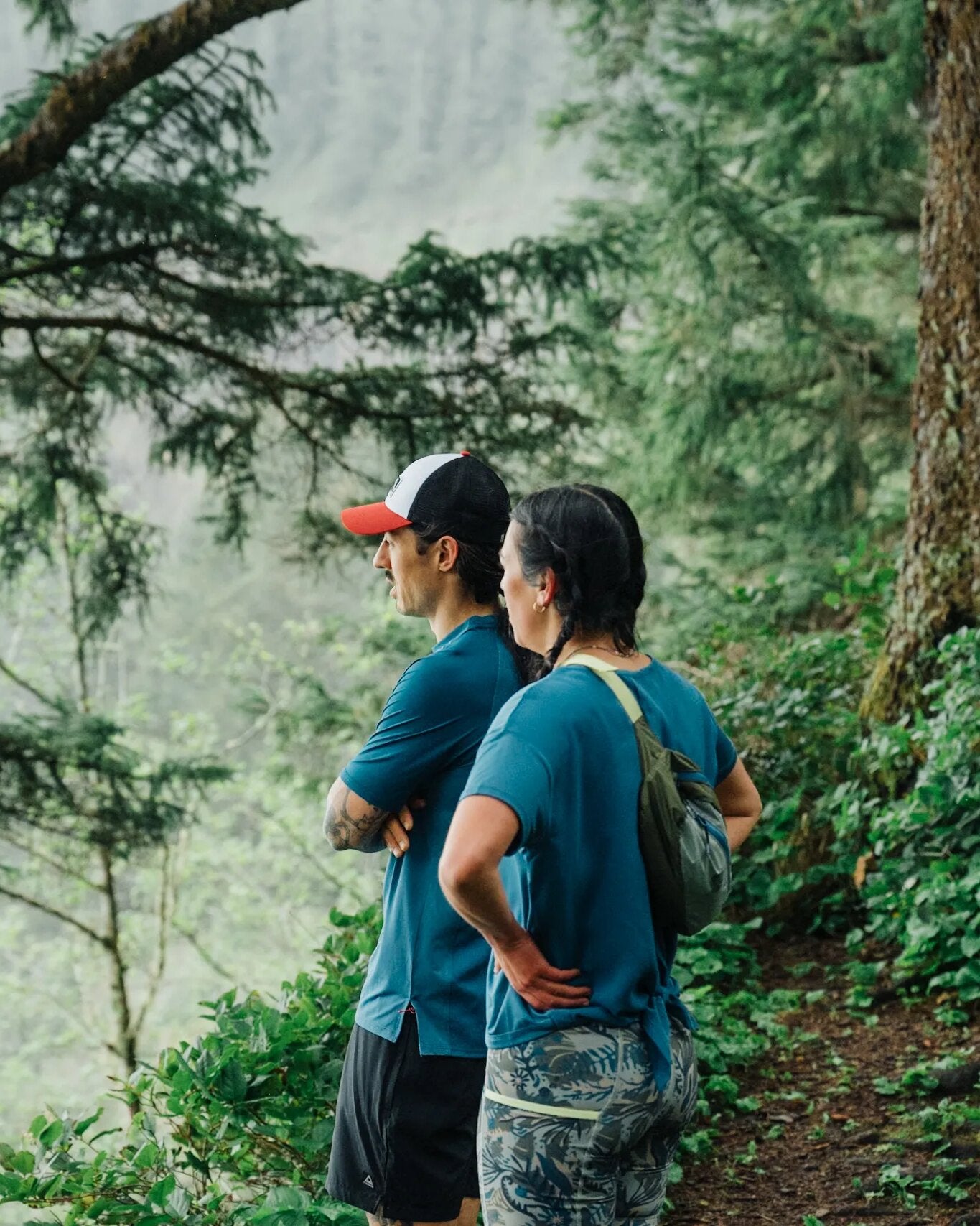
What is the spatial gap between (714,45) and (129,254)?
21.1 ft

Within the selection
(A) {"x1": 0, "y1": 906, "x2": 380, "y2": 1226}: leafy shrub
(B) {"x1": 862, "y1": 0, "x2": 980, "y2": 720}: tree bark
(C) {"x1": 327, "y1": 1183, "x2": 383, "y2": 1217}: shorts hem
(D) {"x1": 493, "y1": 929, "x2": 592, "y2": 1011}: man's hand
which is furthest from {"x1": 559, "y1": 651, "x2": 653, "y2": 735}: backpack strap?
(B) {"x1": 862, "y1": 0, "x2": 980, "y2": 720}: tree bark

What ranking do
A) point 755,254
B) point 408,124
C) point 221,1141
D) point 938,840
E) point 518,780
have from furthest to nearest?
point 408,124
point 755,254
point 938,840
point 221,1141
point 518,780

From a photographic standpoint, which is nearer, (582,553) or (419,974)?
(582,553)

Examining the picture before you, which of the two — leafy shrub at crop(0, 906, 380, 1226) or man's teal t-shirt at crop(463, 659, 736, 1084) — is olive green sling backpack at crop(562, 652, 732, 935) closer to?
man's teal t-shirt at crop(463, 659, 736, 1084)

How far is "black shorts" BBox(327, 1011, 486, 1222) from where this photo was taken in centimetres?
198

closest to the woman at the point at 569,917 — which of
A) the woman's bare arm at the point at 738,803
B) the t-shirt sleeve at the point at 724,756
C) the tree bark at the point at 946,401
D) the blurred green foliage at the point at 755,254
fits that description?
the t-shirt sleeve at the point at 724,756

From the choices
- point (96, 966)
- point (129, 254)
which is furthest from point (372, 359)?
point (96, 966)

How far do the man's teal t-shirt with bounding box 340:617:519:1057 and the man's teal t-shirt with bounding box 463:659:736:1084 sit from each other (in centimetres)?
30

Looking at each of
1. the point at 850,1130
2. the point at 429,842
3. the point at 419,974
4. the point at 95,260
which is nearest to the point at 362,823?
the point at 429,842

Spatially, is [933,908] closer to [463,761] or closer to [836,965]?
[836,965]

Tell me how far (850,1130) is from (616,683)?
2.49 meters

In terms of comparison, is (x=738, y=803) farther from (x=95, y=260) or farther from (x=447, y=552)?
(x=95, y=260)

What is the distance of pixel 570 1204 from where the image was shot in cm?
162

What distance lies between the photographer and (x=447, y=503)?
7.04 ft
